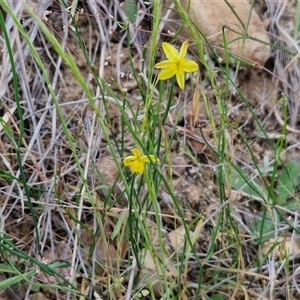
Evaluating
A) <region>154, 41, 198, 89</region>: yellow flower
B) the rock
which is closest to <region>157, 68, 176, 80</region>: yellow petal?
<region>154, 41, 198, 89</region>: yellow flower

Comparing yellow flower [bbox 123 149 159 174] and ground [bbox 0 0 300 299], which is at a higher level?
yellow flower [bbox 123 149 159 174]

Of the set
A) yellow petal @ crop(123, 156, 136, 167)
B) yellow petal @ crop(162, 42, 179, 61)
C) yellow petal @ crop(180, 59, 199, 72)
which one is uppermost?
yellow petal @ crop(162, 42, 179, 61)

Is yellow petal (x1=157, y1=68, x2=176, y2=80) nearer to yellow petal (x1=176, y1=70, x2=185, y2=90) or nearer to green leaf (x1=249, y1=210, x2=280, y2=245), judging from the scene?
yellow petal (x1=176, y1=70, x2=185, y2=90)

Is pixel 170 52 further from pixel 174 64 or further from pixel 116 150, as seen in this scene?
pixel 116 150

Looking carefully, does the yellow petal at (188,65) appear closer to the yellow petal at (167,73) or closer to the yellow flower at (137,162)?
the yellow petal at (167,73)

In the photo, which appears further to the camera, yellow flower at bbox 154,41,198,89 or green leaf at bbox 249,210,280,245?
green leaf at bbox 249,210,280,245

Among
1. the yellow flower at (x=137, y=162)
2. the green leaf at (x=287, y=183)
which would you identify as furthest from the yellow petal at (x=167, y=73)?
the green leaf at (x=287, y=183)

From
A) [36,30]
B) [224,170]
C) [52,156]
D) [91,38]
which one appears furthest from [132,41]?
[224,170]

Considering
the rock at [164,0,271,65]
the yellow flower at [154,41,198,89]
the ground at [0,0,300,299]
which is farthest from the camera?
the rock at [164,0,271,65]

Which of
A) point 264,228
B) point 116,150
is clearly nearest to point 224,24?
point 116,150
